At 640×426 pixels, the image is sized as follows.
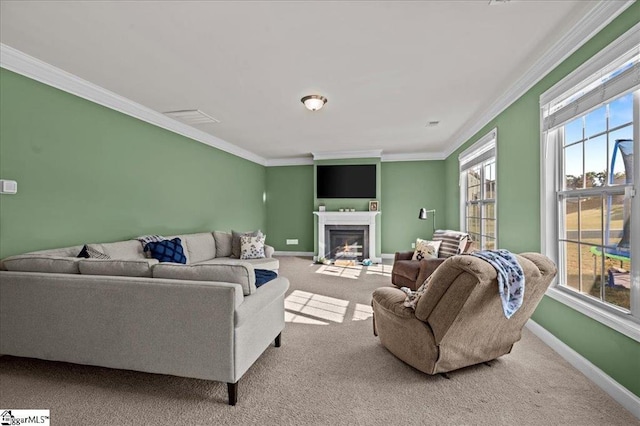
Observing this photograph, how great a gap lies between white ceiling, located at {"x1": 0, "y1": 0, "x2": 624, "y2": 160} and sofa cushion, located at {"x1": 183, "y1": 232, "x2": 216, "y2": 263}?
1.85m

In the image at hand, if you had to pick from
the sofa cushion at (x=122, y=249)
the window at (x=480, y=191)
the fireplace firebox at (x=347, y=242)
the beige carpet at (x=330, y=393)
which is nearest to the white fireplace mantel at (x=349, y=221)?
the fireplace firebox at (x=347, y=242)

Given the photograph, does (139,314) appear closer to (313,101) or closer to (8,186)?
(8,186)

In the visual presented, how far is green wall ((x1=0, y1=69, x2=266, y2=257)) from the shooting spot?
9.12 feet

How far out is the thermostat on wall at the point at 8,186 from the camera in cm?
265

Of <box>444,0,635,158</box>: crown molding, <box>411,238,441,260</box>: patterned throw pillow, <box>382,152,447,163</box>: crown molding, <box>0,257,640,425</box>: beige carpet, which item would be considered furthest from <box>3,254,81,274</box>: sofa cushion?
<box>382,152,447,163</box>: crown molding

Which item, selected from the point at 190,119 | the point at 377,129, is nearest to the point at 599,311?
the point at 377,129

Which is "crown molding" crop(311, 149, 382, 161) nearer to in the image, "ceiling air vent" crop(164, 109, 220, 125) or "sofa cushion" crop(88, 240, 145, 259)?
"ceiling air vent" crop(164, 109, 220, 125)

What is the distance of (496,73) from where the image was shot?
3.16 meters

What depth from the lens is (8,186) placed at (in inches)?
106

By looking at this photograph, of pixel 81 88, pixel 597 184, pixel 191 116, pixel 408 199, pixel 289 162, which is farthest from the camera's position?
pixel 289 162

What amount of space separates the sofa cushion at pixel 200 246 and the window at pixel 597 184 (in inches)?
167

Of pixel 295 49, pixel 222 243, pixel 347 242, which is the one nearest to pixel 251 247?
pixel 222 243

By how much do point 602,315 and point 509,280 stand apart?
77cm
